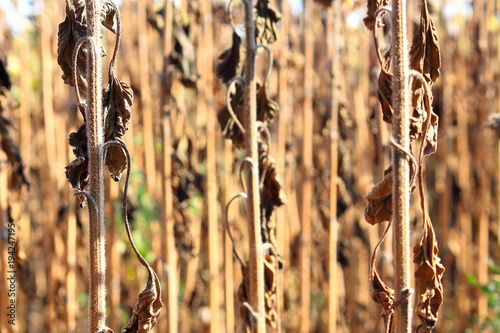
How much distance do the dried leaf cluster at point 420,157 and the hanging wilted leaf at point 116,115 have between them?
0.35 metres

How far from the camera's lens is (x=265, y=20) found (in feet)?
4.01

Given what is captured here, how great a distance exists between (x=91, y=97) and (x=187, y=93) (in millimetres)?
3352

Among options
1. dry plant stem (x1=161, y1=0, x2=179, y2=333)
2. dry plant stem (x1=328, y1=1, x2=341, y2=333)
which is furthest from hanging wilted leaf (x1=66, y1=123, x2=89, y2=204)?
dry plant stem (x1=328, y1=1, x2=341, y2=333)

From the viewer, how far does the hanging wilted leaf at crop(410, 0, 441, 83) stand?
821mm

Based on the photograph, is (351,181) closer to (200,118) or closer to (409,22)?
(200,118)

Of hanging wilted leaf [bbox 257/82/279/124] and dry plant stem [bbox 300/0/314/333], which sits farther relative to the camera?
dry plant stem [bbox 300/0/314/333]

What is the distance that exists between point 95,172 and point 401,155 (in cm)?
41

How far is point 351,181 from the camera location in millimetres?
2604

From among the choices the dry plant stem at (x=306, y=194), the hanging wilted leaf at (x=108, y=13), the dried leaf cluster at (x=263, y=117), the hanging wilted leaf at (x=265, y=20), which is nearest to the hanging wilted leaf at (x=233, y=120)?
the dried leaf cluster at (x=263, y=117)

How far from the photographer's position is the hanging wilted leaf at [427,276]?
797 mm

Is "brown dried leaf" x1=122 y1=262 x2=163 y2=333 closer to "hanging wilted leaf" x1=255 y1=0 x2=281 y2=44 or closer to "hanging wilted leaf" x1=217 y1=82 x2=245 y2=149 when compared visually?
"hanging wilted leaf" x1=217 y1=82 x2=245 y2=149

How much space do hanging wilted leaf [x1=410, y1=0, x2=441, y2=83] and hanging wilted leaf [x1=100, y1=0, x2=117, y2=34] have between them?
428 millimetres

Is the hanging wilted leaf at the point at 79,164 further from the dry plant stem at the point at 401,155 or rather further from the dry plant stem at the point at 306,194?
the dry plant stem at the point at 306,194

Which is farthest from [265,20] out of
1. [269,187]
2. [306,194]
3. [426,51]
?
[306,194]
